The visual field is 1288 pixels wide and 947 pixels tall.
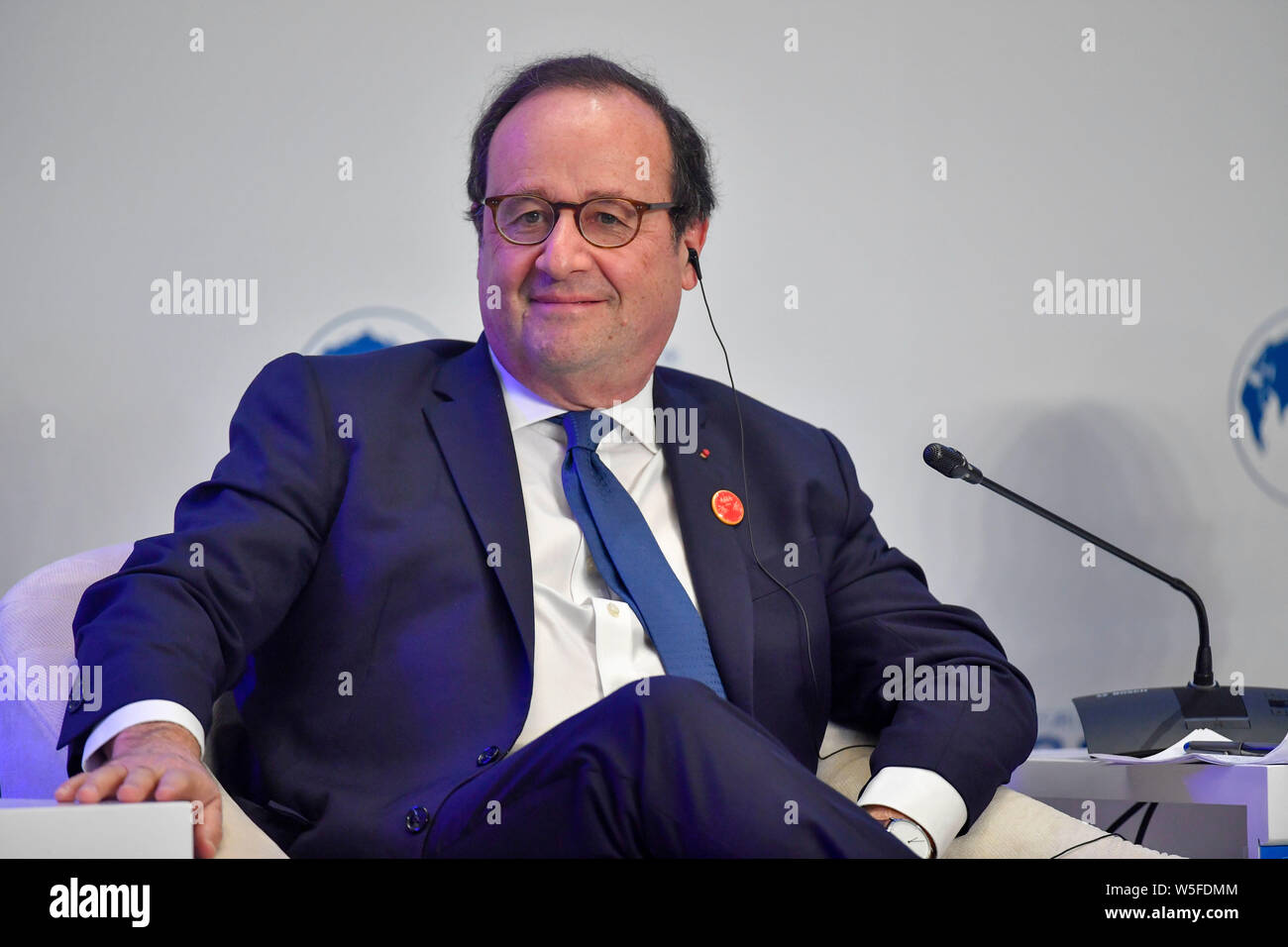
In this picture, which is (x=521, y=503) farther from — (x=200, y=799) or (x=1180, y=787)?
(x=1180, y=787)

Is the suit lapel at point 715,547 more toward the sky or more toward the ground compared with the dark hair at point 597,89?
more toward the ground

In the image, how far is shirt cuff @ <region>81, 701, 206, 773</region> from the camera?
1.14 m

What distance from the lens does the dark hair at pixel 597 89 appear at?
181cm

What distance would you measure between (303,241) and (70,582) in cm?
105

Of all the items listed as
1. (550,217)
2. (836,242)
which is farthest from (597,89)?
(836,242)

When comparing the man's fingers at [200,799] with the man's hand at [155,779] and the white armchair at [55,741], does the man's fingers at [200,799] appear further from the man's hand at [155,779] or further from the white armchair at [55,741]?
the white armchair at [55,741]

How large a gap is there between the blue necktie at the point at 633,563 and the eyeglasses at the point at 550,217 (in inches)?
10.9

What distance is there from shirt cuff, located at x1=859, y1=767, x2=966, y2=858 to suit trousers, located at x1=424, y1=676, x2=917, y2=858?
1.37 feet

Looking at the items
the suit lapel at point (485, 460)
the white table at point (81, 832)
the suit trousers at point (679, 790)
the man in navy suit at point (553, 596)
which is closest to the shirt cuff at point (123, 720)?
the man in navy suit at point (553, 596)

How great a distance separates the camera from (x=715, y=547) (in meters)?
1.72

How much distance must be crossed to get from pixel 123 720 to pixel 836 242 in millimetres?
1919

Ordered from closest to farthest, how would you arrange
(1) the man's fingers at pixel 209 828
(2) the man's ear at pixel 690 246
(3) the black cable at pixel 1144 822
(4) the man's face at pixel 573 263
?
1. (1) the man's fingers at pixel 209 828
2. (4) the man's face at pixel 573 263
3. (2) the man's ear at pixel 690 246
4. (3) the black cable at pixel 1144 822

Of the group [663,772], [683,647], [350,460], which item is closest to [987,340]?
[683,647]
